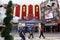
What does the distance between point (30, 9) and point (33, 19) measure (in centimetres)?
324

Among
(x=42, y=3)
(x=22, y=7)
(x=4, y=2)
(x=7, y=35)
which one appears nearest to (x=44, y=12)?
(x=42, y=3)

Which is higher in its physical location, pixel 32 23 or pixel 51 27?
pixel 32 23

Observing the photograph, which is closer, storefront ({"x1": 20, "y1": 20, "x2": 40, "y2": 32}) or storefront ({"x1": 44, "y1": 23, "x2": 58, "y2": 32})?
storefront ({"x1": 44, "y1": 23, "x2": 58, "y2": 32})

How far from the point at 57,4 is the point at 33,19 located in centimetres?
720

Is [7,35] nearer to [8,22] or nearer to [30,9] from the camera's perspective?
[8,22]

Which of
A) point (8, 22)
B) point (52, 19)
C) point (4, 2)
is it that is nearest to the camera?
point (8, 22)

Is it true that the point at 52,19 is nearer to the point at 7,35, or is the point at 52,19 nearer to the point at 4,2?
the point at 4,2

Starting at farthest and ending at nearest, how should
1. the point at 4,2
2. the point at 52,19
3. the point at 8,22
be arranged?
the point at 4,2, the point at 52,19, the point at 8,22

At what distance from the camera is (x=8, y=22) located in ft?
25.0

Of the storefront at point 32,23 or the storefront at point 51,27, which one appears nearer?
the storefront at point 51,27

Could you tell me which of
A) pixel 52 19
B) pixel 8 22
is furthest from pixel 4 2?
pixel 8 22

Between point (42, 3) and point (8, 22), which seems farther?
point (42, 3)

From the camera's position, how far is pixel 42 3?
50062 mm

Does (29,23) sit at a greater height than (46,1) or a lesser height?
lesser
